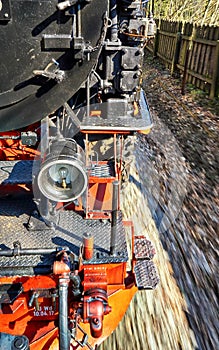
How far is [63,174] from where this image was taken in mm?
2445

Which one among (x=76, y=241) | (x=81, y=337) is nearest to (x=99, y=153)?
(x=76, y=241)

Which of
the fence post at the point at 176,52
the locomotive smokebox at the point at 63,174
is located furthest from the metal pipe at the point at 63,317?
the fence post at the point at 176,52

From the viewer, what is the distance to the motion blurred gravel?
9.70 ft

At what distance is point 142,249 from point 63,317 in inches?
39.3

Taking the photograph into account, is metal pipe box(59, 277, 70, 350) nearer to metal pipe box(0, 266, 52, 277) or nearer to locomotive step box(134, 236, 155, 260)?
metal pipe box(0, 266, 52, 277)

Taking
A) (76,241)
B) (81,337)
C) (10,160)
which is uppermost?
(10,160)

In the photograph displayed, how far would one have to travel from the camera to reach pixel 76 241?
2746mm

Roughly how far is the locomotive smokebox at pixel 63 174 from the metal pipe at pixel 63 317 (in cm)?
59

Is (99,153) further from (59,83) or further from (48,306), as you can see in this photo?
(48,306)

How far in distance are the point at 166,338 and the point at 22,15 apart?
2.77 metres

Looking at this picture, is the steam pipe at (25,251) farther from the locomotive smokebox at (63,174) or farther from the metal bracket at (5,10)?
the metal bracket at (5,10)

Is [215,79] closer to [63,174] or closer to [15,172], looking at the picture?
[15,172]

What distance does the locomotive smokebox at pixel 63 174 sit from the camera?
232cm

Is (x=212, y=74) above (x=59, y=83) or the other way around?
the other way around
